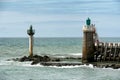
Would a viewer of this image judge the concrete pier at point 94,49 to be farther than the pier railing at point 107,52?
No

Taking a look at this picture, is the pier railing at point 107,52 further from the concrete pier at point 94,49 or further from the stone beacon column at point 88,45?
the stone beacon column at point 88,45

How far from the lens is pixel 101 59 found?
1799 inches

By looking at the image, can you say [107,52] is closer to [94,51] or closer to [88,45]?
[94,51]

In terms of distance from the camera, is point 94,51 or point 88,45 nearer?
point 88,45

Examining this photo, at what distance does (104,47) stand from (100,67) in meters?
5.77

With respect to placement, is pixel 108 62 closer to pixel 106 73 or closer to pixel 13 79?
pixel 106 73

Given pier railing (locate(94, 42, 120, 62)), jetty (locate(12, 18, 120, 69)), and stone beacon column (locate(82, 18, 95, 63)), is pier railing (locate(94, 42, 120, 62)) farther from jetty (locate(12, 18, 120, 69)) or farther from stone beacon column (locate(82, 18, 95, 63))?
stone beacon column (locate(82, 18, 95, 63))

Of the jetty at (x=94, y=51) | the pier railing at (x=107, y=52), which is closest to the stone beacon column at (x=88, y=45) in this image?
the jetty at (x=94, y=51)

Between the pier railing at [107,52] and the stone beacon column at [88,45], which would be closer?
the stone beacon column at [88,45]

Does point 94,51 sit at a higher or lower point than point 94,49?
lower

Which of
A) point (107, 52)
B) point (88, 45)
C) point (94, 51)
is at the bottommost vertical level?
point (107, 52)

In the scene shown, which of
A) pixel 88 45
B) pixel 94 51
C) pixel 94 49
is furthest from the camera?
pixel 94 49

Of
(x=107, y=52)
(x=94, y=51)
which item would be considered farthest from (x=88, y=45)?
(x=107, y=52)

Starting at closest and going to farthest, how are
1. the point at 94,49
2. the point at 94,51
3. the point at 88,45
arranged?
the point at 88,45 < the point at 94,51 < the point at 94,49
